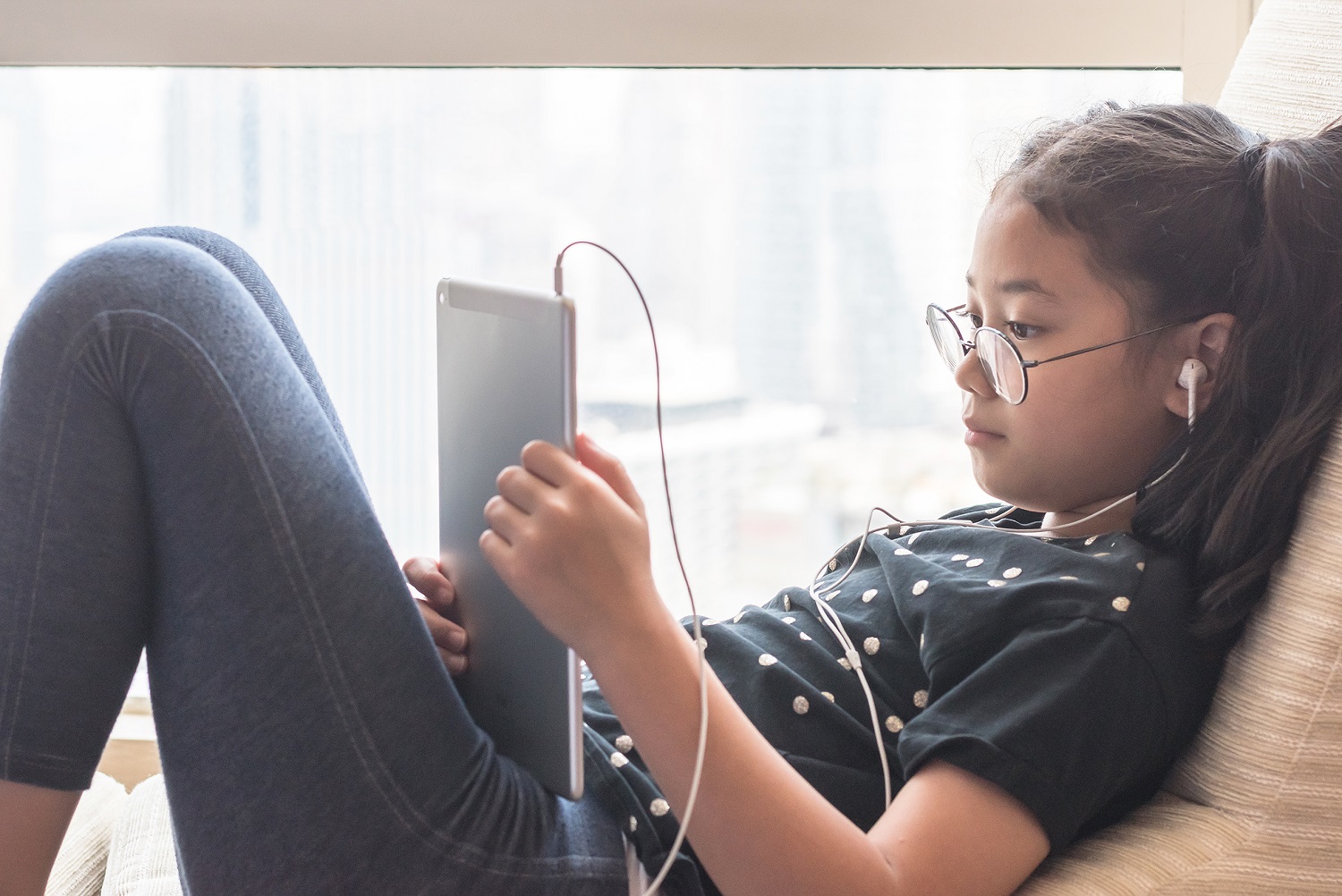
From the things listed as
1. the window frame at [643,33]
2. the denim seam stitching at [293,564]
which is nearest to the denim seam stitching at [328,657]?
the denim seam stitching at [293,564]

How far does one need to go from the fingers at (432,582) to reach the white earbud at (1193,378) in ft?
1.90

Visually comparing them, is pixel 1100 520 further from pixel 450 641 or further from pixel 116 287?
pixel 116 287

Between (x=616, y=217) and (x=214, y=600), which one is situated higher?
(x=616, y=217)

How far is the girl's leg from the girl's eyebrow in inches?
20.6

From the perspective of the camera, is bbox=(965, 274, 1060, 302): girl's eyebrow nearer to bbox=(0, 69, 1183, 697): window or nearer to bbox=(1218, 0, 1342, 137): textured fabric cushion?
bbox=(1218, 0, 1342, 137): textured fabric cushion

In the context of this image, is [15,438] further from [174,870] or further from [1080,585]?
[1080,585]

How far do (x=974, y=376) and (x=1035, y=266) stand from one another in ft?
0.34

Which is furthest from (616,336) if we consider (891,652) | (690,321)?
(891,652)

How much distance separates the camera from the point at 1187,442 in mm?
873

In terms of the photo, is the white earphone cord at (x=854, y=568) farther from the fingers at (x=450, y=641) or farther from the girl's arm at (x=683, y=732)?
the fingers at (x=450, y=641)

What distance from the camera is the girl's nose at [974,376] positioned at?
3.18ft

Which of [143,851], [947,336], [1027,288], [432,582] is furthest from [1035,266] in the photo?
[143,851]

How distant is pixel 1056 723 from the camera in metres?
0.72

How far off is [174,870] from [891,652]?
0.66m
